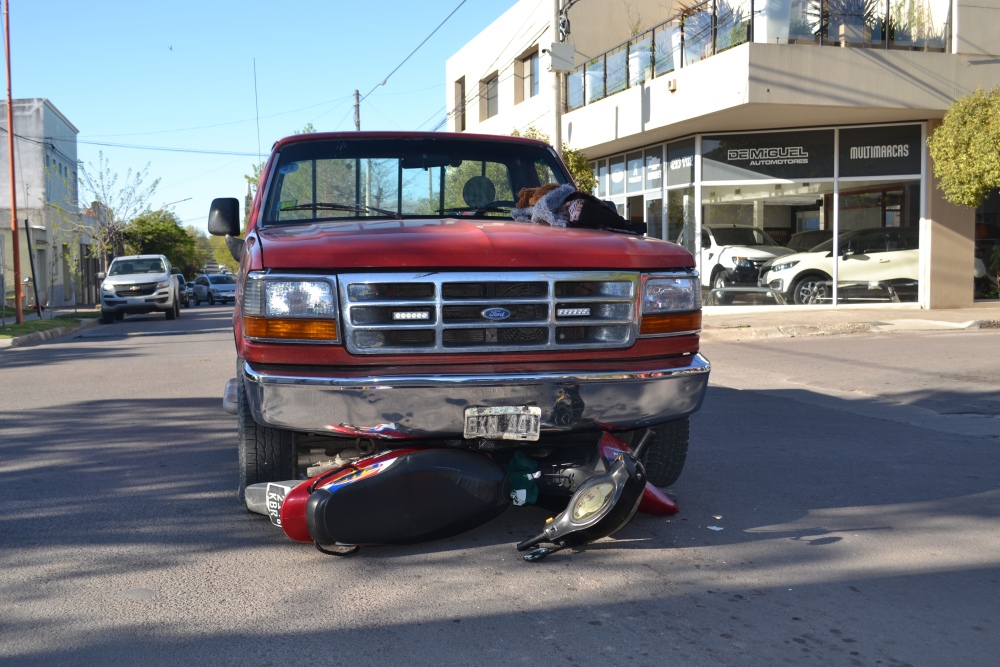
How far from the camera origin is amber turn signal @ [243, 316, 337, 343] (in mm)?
4062

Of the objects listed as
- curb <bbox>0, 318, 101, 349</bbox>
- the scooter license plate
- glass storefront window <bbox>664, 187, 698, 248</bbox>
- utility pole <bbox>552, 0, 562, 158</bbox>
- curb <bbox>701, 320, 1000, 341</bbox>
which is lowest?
curb <bbox>0, 318, 101, 349</bbox>

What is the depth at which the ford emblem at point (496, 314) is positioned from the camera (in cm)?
414

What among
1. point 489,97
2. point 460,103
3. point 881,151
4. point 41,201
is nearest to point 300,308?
point 881,151

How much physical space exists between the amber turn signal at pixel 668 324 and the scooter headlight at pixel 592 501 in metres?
0.74

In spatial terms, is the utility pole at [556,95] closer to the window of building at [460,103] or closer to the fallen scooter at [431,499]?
the window of building at [460,103]

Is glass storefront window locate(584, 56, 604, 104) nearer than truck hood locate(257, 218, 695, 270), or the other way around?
truck hood locate(257, 218, 695, 270)

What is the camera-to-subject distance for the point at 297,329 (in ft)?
13.4

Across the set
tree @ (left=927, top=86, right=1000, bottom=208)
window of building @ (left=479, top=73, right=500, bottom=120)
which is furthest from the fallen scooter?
window of building @ (left=479, top=73, right=500, bottom=120)

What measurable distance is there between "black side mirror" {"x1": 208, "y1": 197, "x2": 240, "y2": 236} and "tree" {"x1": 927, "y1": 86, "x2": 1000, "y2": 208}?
45.4 ft

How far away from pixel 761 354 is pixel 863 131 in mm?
8503

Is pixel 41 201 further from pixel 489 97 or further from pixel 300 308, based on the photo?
pixel 300 308

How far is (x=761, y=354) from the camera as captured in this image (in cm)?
1317

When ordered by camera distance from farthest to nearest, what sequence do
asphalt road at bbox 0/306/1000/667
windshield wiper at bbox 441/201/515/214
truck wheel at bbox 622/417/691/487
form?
windshield wiper at bbox 441/201/515/214, truck wheel at bbox 622/417/691/487, asphalt road at bbox 0/306/1000/667

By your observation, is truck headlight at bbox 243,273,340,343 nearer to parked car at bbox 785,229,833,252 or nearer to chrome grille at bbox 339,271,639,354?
chrome grille at bbox 339,271,639,354
